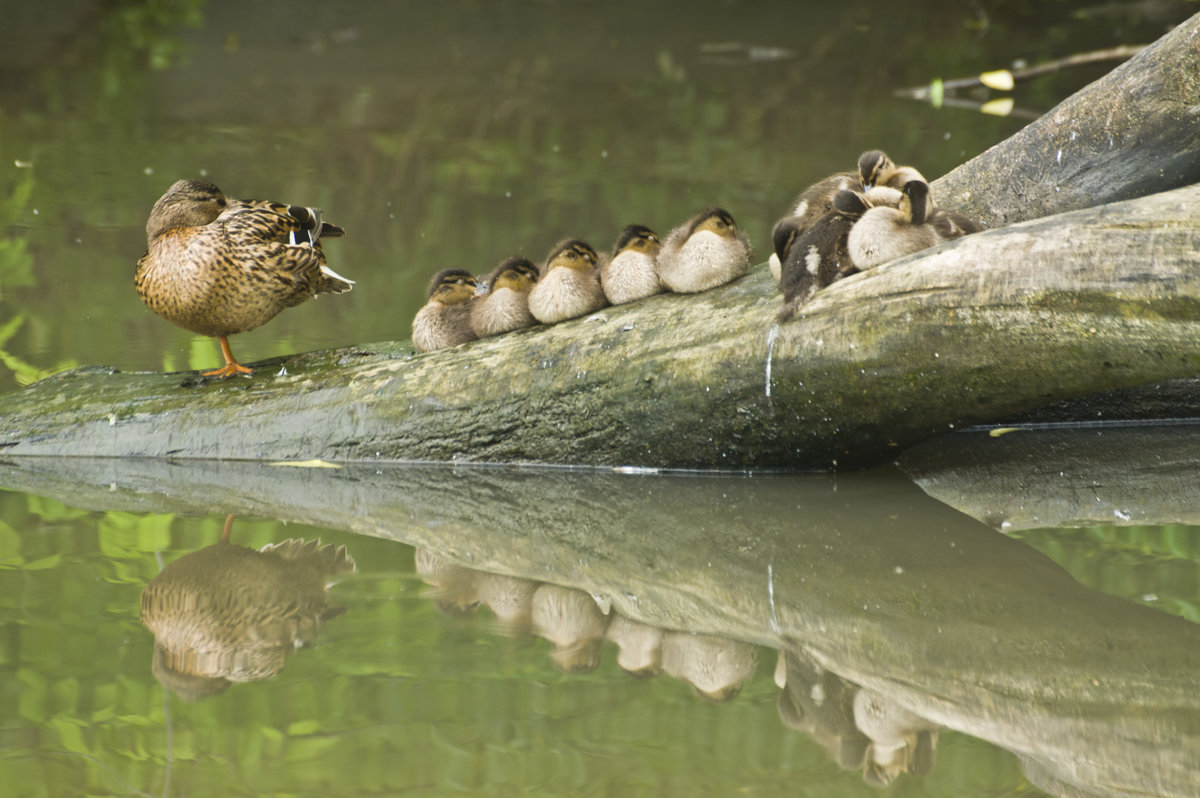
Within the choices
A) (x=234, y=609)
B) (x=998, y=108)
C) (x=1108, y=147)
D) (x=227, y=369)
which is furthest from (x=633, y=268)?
(x=998, y=108)

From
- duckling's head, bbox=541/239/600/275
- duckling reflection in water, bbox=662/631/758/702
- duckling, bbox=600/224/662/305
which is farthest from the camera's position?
duckling's head, bbox=541/239/600/275

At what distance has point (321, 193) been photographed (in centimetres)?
954

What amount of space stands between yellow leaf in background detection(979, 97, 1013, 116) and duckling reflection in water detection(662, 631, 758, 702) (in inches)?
371

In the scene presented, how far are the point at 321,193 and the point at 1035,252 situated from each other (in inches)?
267

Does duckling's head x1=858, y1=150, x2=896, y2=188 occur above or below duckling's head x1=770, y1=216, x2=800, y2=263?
above

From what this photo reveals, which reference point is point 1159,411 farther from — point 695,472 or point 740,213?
point 740,213

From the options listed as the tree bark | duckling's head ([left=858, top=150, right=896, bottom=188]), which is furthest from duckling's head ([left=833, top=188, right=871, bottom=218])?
the tree bark

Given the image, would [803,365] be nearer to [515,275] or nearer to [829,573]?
[829,573]

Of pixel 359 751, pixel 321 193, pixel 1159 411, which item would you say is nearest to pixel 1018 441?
pixel 1159 411

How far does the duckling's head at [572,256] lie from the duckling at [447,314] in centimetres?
46

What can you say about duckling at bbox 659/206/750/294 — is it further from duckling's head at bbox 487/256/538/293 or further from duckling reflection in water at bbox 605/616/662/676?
duckling reflection in water at bbox 605/616/662/676

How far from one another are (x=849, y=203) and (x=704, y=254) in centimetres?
65

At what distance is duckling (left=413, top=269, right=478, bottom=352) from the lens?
5.20 meters

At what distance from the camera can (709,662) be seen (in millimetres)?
3049
